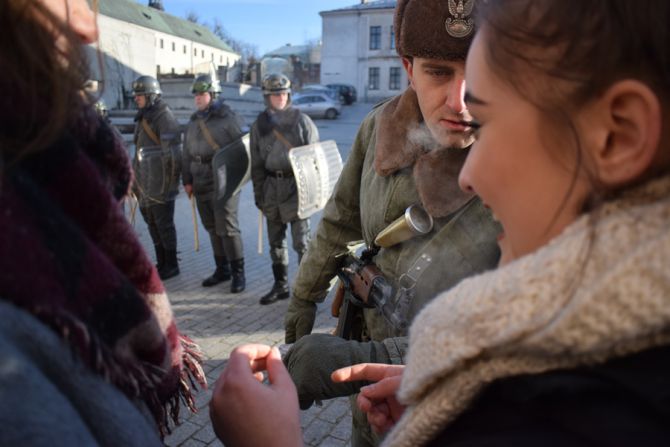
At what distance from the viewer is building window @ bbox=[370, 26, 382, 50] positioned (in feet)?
147

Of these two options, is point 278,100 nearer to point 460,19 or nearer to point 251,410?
point 460,19

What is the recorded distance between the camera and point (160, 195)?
20.2 feet

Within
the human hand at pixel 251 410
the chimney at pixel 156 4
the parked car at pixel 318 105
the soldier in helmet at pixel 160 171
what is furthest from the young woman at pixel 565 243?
the chimney at pixel 156 4

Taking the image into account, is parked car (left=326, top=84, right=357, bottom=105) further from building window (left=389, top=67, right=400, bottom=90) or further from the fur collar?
the fur collar

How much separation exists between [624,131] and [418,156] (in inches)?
45.9

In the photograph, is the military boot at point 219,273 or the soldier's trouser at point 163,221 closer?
the military boot at point 219,273

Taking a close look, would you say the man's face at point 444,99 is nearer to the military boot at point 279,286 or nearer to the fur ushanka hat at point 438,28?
the fur ushanka hat at point 438,28

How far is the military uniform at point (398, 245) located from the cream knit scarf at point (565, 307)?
779 millimetres

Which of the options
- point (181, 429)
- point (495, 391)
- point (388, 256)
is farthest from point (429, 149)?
point (181, 429)

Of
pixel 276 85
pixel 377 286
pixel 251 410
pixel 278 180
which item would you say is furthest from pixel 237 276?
pixel 251 410

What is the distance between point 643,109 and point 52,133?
2.55 ft

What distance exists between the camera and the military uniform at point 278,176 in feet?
17.7

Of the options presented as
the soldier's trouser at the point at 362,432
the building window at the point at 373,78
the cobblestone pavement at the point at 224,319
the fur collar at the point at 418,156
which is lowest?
the cobblestone pavement at the point at 224,319

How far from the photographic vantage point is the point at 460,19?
1.58 metres
